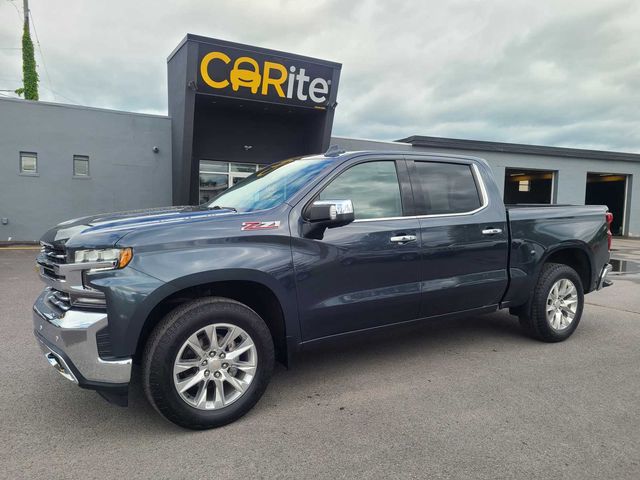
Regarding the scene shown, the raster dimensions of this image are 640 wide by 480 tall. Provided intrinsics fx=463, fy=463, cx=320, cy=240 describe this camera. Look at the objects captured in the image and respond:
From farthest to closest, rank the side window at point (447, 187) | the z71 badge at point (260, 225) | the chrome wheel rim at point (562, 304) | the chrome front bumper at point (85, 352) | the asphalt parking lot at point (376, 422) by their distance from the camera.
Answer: the chrome wheel rim at point (562, 304) < the side window at point (447, 187) < the z71 badge at point (260, 225) < the chrome front bumper at point (85, 352) < the asphalt parking lot at point (376, 422)

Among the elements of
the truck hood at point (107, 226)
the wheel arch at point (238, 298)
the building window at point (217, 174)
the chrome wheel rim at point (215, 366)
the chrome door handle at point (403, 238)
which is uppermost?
the building window at point (217, 174)

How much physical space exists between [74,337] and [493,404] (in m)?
2.90

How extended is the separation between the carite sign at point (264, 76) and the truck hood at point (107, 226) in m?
12.1

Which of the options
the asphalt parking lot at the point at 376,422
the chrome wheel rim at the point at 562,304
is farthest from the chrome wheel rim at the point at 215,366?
the chrome wheel rim at the point at 562,304

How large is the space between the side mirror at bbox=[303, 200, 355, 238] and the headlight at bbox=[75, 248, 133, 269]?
3.97ft

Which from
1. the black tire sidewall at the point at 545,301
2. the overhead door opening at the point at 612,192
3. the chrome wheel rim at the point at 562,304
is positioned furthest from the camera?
the overhead door opening at the point at 612,192

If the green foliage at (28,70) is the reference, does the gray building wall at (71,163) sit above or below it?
below

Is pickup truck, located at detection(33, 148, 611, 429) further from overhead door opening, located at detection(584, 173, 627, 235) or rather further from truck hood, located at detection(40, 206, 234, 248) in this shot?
→ overhead door opening, located at detection(584, 173, 627, 235)

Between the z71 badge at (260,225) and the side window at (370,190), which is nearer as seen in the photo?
the z71 badge at (260,225)

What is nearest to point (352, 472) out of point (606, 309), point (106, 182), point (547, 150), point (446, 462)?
point (446, 462)

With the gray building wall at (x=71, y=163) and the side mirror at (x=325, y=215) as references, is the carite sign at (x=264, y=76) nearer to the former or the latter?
the gray building wall at (x=71, y=163)

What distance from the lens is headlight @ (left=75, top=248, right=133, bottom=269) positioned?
2814mm

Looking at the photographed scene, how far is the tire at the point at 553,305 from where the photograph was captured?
4.75 meters

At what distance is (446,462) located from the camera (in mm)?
2680
